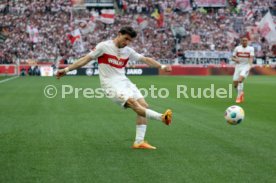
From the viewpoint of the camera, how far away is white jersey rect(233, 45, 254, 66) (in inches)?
Answer: 850

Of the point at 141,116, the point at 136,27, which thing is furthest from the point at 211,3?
the point at 141,116

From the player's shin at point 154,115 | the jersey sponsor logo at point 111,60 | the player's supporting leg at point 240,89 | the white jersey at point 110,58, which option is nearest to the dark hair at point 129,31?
the white jersey at point 110,58

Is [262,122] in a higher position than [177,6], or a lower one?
lower

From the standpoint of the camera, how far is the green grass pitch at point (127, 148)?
7375 millimetres

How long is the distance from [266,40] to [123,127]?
4789 centimetres

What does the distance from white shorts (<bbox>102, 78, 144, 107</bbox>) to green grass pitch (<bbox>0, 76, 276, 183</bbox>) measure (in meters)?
0.80

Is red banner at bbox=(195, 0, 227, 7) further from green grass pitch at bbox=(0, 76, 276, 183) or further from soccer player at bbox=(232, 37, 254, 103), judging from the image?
green grass pitch at bbox=(0, 76, 276, 183)

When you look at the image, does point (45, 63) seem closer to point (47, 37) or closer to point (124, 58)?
point (47, 37)

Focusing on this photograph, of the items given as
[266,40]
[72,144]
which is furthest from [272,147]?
[266,40]

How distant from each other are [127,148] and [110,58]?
153 cm

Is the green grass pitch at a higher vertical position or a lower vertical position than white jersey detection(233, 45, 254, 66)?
lower

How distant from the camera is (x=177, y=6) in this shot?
201 feet

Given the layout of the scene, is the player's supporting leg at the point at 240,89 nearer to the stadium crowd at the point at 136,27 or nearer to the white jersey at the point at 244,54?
the white jersey at the point at 244,54

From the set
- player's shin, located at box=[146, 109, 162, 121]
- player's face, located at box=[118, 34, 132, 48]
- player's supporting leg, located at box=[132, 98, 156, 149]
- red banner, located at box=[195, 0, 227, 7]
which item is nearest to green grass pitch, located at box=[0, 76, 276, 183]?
player's supporting leg, located at box=[132, 98, 156, 149]
